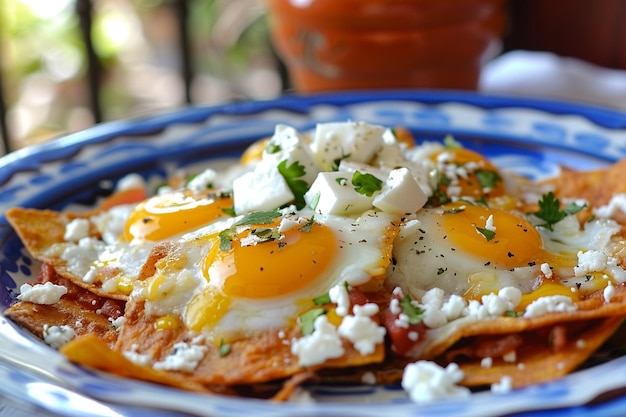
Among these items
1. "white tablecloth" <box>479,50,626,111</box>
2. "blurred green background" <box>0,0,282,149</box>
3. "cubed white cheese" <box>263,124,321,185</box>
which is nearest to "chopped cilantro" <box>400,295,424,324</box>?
"cubed white cheese" <box>263,124,321,185</box>

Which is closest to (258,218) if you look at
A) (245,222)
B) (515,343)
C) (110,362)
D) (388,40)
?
(245,222)

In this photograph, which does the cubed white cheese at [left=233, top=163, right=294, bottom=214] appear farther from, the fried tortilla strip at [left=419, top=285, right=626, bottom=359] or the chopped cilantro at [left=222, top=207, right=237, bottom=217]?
the fried tortilla strip at [left=419, top=285, right=626, bottom=359]

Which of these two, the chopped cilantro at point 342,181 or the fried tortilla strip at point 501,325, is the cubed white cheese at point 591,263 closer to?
the fried tortilla strip at point 501,325

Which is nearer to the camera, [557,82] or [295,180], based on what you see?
[295,180]

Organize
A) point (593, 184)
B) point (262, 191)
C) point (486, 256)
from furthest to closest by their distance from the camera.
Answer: point (593, 184), point (262, 191), point (486, 256)

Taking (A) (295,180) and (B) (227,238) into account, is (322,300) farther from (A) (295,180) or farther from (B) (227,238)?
(A) (295,180)

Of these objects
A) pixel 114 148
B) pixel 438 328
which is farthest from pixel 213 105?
pixel 438 328

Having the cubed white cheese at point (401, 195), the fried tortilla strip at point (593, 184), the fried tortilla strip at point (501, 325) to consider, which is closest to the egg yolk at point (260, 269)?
the cubed white cheese at point (401, 195)
